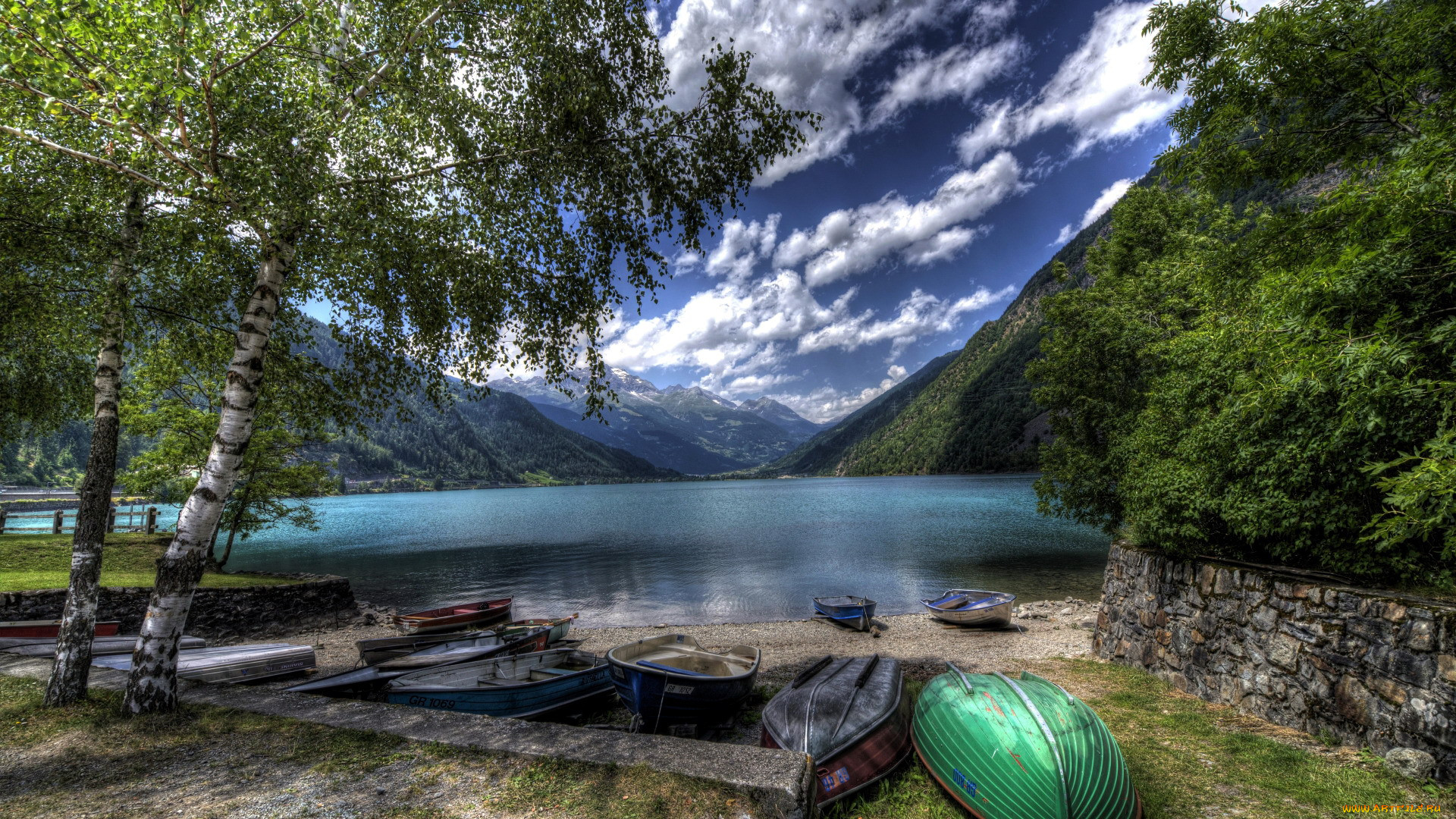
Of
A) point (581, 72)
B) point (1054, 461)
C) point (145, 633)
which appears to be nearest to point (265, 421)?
point (145, 633)

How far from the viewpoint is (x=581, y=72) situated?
22.8ft

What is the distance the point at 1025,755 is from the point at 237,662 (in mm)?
13484

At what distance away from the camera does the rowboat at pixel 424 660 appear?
8672 mm

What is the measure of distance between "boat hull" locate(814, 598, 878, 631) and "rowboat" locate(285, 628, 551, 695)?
1116 cm

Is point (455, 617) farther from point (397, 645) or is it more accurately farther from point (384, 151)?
point (384, 151)

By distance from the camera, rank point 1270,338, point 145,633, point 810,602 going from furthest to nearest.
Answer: point 810,602
point 1270,338
point 145,633

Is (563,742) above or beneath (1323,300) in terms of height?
beneath

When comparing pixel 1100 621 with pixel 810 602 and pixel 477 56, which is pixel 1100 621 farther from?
pixel 477 56

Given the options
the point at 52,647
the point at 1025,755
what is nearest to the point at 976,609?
the point at 1025,755

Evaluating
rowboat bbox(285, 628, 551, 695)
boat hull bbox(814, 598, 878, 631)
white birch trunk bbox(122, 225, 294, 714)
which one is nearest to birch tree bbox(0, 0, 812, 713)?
white birch trunk bbox(122, 225, 294, 714)

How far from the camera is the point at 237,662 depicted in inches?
380

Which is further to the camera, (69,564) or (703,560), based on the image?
(703,560)

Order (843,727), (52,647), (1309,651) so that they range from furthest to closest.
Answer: (52,647) → (1309,651) → (843,727)

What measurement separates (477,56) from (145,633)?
8661 mm
